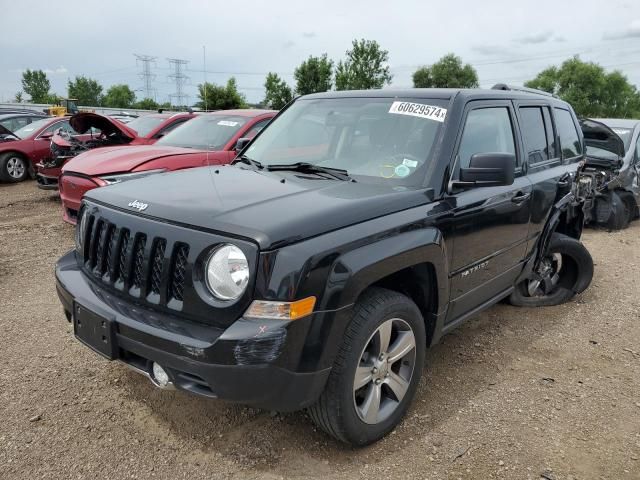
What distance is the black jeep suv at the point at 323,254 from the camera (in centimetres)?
218

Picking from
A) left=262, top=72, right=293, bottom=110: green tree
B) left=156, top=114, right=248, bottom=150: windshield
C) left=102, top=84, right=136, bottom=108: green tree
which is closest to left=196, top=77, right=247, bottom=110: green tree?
left=262, top=72, right=293, bottom=110: green tree

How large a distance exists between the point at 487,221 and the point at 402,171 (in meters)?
0.69

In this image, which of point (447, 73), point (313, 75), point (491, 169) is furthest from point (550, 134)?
point (447, 73)

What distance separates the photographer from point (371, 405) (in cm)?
265

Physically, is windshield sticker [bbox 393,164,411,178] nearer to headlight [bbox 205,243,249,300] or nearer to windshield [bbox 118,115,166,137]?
headlight [bbox 205,243,249,300]

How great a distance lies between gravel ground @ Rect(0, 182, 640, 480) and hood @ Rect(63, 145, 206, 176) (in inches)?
81.1

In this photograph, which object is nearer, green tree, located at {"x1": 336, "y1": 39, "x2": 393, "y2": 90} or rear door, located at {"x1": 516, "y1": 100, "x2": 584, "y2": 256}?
rear door, located at {"x1": 516, "y1": 100, "x2": 584, "y2": 256}

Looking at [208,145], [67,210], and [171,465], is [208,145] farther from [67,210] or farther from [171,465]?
[171,465]

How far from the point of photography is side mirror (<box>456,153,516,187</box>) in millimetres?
2865

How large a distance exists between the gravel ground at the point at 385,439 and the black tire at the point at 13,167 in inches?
327

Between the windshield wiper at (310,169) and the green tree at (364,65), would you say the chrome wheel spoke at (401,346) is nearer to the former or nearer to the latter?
the windshield wiper at (310,169)

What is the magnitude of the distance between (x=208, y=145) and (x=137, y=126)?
132 inches

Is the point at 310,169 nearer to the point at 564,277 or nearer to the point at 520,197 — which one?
the point at 520,197

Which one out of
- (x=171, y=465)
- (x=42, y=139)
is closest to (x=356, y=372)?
(x=171, y=465)
